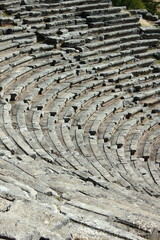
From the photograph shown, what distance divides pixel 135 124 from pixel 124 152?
2.38 m

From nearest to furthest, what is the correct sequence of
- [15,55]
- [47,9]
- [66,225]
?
[66,225]
[15,55]
[47,9]

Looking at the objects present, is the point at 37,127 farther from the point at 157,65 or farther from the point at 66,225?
the point at 157,65

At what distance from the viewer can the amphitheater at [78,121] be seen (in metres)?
5.84

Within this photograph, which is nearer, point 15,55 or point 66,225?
point 66,225

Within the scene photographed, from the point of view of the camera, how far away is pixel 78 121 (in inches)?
597

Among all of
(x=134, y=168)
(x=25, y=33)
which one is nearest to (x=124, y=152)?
(x=134, y=168)

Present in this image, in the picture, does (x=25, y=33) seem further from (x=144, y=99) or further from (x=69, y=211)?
(x=69, y=211)

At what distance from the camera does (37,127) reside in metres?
13.2

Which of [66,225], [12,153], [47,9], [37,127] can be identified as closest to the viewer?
[66,225]

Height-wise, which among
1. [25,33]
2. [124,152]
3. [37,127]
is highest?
[25,33]

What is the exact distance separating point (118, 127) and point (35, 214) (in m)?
10.9

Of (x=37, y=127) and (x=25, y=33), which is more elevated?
(x=25, y=33)

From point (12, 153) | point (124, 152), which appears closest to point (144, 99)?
point (124, 152)

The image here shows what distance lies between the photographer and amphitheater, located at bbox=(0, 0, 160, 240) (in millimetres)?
5840
